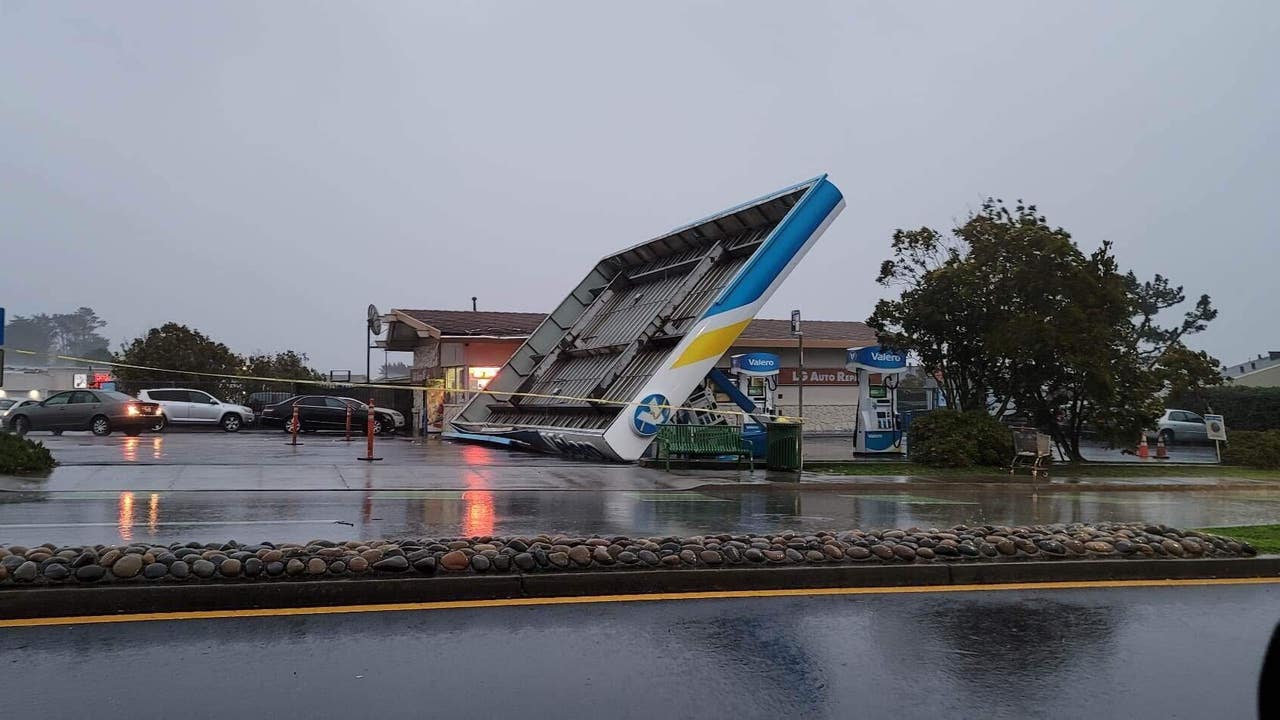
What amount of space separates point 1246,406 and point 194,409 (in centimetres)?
4162

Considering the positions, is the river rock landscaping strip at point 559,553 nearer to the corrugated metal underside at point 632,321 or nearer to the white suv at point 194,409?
the corrugated metal underside at point 632,321

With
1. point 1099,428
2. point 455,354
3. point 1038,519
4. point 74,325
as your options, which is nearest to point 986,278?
point 1099,428

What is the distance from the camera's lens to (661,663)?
5.23m

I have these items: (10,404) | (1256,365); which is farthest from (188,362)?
(1256,365)

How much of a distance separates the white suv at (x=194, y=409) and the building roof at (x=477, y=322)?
6919mm

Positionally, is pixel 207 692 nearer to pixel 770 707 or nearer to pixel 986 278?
pixel 770 707

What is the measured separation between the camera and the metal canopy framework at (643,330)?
1983cm

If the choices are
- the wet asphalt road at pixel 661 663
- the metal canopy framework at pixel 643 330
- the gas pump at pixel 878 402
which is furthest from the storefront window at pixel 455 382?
the wet asphalt road at pixel 661 663

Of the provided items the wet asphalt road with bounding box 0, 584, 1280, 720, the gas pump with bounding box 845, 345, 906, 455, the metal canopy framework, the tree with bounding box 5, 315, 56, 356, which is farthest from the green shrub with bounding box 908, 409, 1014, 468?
the tree with bounding box 5, 315, 56, 356

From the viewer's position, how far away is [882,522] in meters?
11.7

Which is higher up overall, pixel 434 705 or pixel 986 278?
pixel 986 278

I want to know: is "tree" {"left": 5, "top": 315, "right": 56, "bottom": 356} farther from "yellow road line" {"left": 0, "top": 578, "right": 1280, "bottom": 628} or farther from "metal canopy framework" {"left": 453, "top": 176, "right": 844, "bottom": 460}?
"yellow road line" {"left": 0, "top": 578, "right": 1280, "bottom": 628}

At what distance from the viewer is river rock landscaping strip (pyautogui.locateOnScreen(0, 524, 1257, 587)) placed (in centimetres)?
624

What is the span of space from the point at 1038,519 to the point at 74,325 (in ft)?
388
